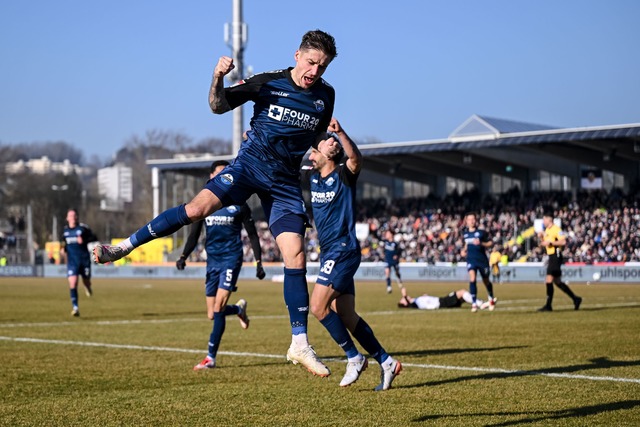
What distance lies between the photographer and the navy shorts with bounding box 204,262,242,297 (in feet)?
43.5

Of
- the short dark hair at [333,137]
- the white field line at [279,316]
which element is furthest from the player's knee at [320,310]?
the white field line at [279,316]

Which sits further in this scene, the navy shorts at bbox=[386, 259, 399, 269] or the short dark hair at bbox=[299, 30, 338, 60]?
the navy shorts at bbox=[386, 259, 399, 269]

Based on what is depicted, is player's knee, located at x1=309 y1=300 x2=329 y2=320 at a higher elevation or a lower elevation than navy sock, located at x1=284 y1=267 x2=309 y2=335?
lower

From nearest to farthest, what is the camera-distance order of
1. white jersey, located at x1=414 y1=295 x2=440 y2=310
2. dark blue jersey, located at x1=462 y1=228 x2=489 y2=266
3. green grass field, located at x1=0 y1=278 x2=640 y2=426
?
green grass field, located at x1=0 y1=278 x2=640 y2=426 < dark blue jersey, located at x1=462 y1=228 x2=489 y2=266 < white jersey, located at x1=414 y1=295 x2=440 y2=310

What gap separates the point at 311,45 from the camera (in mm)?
7977

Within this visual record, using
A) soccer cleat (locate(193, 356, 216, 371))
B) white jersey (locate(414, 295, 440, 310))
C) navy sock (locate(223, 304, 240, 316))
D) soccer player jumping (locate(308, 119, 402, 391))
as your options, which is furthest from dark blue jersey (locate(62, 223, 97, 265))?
soccer player jumping (locate(308, 119, 402, 391))

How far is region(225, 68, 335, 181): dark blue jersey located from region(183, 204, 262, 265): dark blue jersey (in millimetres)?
5411

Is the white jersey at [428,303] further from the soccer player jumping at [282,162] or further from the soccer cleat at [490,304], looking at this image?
the soccer player jumping at [282,162]

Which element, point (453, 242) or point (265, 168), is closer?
point (265, 168)

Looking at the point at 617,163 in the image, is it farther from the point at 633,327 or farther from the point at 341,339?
the point at 341,339

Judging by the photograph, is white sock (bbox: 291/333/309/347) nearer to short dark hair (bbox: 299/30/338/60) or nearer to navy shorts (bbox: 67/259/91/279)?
short dark hair (bbox: 299/30/338/60)

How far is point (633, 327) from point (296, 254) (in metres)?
11.5

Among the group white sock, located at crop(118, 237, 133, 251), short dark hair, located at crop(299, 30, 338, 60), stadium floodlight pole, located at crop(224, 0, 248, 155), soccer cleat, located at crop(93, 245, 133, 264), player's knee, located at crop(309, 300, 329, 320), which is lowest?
player's knee, located at crop(309, 300, 329, 320)

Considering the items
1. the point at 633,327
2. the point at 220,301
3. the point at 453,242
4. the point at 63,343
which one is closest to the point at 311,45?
the point at 220,301
